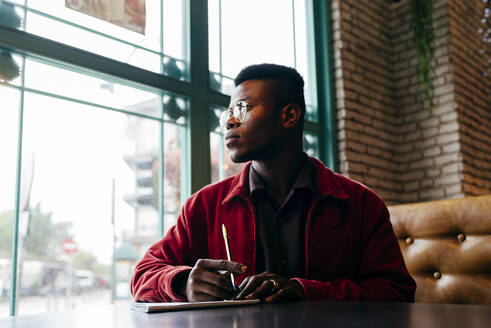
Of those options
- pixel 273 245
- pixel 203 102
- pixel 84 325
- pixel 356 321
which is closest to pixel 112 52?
pixel 203 102

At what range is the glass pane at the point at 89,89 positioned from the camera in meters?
2.39

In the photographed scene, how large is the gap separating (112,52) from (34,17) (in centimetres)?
43

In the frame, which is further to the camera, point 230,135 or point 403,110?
point 403,110

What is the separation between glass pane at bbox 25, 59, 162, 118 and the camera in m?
2.39

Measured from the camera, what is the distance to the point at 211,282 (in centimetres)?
114

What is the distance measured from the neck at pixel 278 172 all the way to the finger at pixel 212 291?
2.10 feet

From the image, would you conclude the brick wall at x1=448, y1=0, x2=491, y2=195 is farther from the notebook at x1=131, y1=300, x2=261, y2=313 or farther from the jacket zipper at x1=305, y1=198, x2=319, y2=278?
the notebook at x1=131, y1=300, x2=261, y2=313

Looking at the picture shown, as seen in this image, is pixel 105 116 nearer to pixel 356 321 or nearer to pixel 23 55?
pixel 23 55

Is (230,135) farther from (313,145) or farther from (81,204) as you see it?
(313,145)

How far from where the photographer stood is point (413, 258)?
185 cm

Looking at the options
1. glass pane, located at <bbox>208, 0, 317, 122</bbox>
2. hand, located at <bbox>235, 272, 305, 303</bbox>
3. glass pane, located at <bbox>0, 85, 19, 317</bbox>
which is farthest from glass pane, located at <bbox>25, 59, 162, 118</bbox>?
hand, located at <bbox>235, 272, 305, 303</bbox>

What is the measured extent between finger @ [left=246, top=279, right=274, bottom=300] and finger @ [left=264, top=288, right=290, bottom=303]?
16mm

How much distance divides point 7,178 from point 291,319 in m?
1.93

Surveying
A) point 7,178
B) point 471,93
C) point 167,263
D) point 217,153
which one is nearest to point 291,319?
point 167,263
